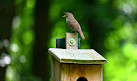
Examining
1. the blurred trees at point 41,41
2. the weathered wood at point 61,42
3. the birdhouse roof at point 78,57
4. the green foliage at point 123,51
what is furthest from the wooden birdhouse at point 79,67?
the green foliage at point 123,51

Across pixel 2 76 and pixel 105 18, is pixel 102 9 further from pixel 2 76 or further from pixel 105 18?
pixel 2 76

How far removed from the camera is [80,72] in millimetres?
3051

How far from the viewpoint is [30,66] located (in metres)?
9.28

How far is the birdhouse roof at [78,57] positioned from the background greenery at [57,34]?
115 inches

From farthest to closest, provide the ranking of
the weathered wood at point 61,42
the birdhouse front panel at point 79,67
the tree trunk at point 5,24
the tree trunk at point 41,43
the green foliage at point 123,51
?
the green foliage at point 123,51 → the tree trunk at point 41,43 → the tree trunk at point 5,24 → the weathered wood at point 61,42 → the birdhouse front panel at point 79,67

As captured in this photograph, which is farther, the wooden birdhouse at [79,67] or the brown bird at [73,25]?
the brown bird at [73,25]

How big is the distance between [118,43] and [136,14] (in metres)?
1.26

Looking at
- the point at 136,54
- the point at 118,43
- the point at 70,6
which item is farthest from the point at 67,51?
the point at 136,54

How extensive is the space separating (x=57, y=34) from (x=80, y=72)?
832 centimetres

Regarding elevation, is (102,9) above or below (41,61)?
above

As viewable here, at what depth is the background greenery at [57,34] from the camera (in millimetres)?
6328

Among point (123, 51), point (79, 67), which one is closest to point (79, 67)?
point (79, 67)

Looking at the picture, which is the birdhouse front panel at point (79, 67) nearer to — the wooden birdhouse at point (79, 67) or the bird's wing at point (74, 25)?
the wooden birdhouse at point (79, 67)

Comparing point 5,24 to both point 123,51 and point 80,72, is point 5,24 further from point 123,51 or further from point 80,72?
point 123,51
